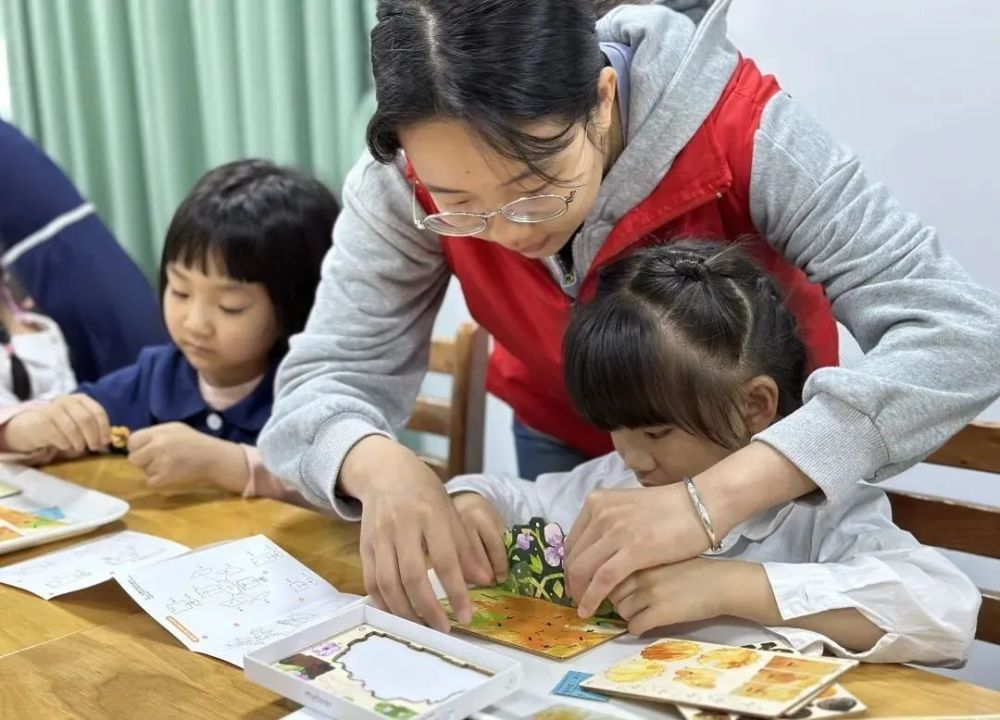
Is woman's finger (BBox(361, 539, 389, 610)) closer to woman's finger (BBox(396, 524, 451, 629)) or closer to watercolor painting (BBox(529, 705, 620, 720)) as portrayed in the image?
woman's finger (BBox(396, 524, 451, 629))

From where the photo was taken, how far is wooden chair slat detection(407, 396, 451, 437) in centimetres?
169

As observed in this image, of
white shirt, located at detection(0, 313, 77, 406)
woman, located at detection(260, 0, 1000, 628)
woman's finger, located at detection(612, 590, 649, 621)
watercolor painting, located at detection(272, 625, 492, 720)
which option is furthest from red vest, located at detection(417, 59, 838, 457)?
white shirt, located at detection(0, 313, 77, 406)

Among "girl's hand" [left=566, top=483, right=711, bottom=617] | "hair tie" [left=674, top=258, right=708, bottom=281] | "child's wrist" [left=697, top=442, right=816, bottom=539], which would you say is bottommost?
"girl's hand" [left=566, top=483, right=711, bottom=617]

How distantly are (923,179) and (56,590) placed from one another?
1.31 meters

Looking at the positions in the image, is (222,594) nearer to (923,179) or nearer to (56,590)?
(56,590)

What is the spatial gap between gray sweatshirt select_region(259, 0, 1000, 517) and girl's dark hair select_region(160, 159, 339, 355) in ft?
1.18

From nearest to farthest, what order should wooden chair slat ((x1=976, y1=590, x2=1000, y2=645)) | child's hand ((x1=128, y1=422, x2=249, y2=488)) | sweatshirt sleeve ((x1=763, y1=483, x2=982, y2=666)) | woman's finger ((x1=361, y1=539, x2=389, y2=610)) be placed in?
sweatshirt sleeve ((x1=763, y1=483, x2=982, y2=666)) < woman's finger ((x1=361, y1=539, x2=389, y2=610)) < wooden chair slat ((x1=976, y1=590, x2=1000, y2=645)) < child's hand ((x1=128, y1=422, x2=249, y2=488))

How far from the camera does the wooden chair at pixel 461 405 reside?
5.25 ft

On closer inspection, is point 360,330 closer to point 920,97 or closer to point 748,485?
point 748,485

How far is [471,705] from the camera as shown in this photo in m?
0.70

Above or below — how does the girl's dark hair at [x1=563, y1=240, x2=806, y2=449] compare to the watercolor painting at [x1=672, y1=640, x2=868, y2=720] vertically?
above

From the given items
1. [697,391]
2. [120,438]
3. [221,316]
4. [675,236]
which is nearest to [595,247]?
[675,236]

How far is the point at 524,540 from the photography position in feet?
3.07

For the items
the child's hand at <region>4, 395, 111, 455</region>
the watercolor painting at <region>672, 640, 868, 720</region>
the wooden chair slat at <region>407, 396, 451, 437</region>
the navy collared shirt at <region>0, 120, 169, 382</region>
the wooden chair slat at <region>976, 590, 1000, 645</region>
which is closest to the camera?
the watercolor painting at <region>672, 640, 868, 720</region>
